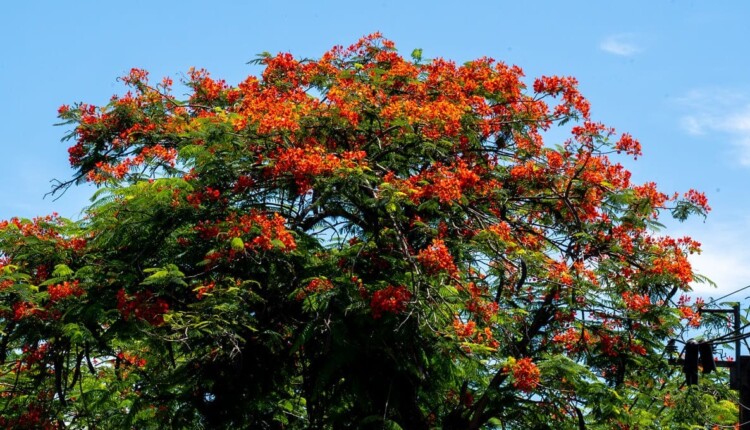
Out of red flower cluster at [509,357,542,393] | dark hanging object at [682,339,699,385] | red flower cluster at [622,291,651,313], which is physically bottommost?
red flower cluster at [509,357,542,393]

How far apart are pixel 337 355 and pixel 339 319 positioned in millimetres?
401

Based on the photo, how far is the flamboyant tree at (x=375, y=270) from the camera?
33.3ft

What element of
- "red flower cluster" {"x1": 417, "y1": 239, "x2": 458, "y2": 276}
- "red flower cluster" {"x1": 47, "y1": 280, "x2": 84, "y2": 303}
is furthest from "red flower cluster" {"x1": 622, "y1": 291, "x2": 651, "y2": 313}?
"red flower cluster" {"x1": 47, "y1": 280, "x2": 84, "y2": 303}

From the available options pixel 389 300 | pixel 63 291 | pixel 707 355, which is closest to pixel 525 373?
pixel 389 300

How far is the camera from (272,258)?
10.5 meters

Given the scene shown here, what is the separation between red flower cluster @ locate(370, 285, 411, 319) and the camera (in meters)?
9.55

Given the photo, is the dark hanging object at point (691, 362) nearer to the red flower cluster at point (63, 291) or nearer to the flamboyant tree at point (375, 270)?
the flamboyant tree at point (375, 270)

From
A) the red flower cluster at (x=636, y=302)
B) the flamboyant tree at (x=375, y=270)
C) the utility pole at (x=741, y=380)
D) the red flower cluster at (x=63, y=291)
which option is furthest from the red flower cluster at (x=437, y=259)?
the red flower cluster at (x=63, y=291)

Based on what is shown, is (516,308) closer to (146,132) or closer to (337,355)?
(337,355)

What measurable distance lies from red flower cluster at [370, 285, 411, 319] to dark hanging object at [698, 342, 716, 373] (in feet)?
12.3

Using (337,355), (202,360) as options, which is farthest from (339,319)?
(202,360)

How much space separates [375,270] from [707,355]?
4.04m

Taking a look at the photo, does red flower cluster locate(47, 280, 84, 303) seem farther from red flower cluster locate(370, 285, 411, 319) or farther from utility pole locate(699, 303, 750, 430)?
utility pole locate(699, 303, 750, 430)

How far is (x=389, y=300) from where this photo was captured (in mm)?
9555
